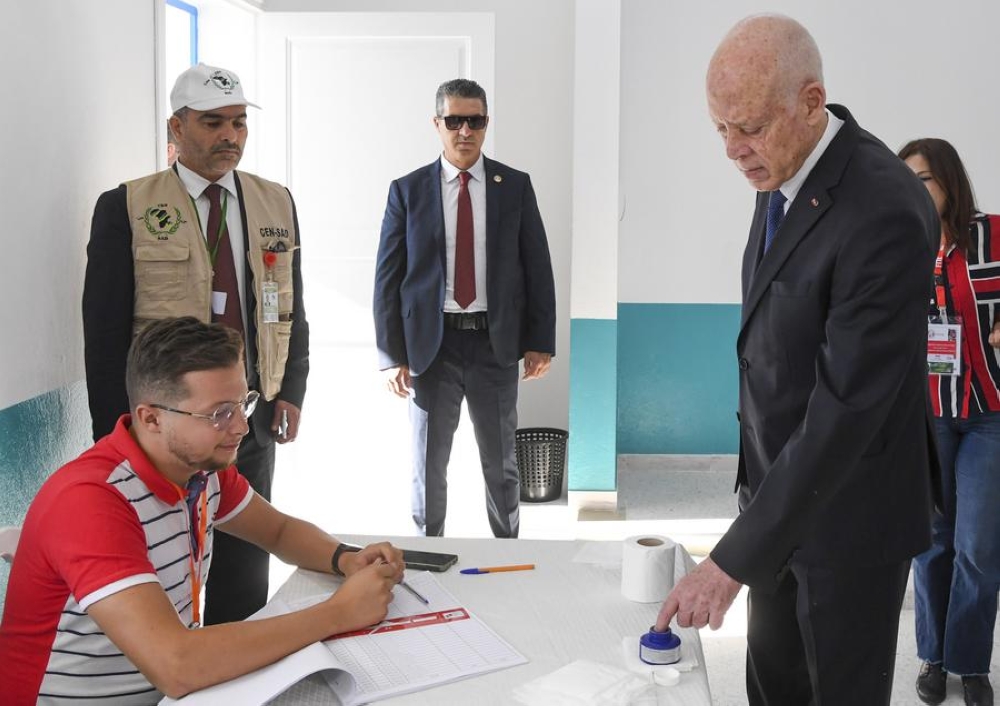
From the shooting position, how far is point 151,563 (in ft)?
5.67

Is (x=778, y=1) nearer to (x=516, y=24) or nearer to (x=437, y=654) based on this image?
(x=516, y=24)

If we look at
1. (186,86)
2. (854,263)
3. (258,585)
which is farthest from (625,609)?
(186,86)

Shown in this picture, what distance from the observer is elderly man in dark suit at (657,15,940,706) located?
1.71m

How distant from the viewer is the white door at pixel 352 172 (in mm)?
5125

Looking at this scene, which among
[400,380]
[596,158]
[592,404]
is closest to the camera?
[400,380]

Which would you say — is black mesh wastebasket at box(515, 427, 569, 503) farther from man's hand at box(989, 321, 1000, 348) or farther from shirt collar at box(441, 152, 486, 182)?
man's hand at box(989, 321, 1000, 348)

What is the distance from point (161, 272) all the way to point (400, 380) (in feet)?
4.19

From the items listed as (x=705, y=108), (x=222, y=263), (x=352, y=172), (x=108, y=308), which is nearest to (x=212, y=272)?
(x=222, y=263)

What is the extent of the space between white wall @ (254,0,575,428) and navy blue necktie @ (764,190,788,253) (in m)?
3.50

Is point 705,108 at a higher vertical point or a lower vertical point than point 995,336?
higher

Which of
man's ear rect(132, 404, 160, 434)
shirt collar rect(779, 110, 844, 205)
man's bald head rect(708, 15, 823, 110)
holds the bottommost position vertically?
man's ear rect(132, 404, 160, 434)

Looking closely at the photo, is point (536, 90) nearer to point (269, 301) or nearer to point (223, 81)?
point (223, 81)

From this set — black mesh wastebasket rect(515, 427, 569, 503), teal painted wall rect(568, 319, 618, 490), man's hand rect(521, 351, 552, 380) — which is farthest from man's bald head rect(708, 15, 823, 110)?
black mesh wastebasket rect(515, 427, 569, 503)

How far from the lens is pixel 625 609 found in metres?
1.86
